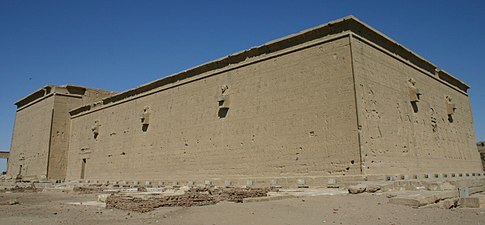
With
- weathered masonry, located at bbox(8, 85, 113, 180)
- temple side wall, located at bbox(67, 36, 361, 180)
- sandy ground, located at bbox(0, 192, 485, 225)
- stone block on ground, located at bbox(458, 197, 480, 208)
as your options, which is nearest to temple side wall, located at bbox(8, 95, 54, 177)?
weathered masonry, located at bbox(8, 85, 113, 180)

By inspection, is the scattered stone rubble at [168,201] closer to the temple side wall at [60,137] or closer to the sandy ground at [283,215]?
the sandy ground at [283,215]

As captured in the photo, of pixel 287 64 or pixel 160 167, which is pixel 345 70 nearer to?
pixel 287 64

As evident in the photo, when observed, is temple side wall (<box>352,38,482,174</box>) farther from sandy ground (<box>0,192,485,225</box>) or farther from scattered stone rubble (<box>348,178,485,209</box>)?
sandy ground (<box>0,192,485,225</box>)

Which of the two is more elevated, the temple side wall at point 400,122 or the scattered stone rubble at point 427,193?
the temple side wall at point 400,122

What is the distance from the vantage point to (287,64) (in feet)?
43.2

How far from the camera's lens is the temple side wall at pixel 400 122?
11.3 metres

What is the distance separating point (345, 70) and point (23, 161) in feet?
86.5

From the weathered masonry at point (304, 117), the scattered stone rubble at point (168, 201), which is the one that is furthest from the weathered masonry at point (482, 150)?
the scattered stone rubble at point (168, 201)

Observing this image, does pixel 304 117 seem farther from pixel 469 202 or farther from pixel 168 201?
pixel 168 201

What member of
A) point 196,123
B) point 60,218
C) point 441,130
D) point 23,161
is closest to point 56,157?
point 23,161

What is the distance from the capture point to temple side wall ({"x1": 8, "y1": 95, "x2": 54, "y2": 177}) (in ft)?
83.6

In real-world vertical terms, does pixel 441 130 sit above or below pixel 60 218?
above

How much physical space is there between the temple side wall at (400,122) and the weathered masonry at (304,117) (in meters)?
0.05

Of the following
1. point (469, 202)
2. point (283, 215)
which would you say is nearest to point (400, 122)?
point (469, 202)
